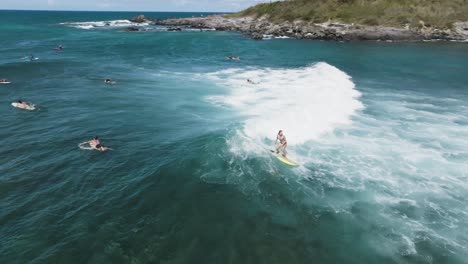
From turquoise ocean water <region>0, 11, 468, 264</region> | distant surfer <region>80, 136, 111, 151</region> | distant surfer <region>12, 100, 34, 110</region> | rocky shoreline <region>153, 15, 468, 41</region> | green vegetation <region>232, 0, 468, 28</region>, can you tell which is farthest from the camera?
green vegetation <region>232, 0, 468, 28</region>

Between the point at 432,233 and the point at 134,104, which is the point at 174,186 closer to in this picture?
the point at 432,233

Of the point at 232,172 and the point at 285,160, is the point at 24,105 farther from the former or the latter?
the point at 285,160

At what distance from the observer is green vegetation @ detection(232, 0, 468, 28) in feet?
397

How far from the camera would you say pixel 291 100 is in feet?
150

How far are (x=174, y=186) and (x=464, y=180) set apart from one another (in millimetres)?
22352

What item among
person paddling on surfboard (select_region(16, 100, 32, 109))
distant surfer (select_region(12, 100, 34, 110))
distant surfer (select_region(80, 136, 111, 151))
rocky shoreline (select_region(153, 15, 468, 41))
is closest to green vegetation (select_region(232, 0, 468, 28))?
rocky shoreline (select_region(153, 15, 468, 41))

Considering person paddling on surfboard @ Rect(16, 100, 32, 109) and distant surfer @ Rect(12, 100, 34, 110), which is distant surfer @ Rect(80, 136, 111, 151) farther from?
person paddling on surfboard @ Rect(16, 100, 32, 109)

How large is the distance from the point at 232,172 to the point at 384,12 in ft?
413

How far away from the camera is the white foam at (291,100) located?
35.8 metres

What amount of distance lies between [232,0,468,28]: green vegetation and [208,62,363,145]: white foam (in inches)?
2883

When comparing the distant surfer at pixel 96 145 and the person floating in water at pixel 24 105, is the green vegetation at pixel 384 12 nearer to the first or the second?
the person floating in water at pixel 24 105

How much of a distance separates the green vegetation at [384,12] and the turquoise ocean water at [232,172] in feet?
251

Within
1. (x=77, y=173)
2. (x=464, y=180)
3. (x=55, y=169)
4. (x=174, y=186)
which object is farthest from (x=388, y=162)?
(x=55, y=169)

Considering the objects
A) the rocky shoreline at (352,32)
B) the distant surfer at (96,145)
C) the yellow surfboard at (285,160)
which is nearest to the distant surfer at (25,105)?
the distant surfer at (96,145)
